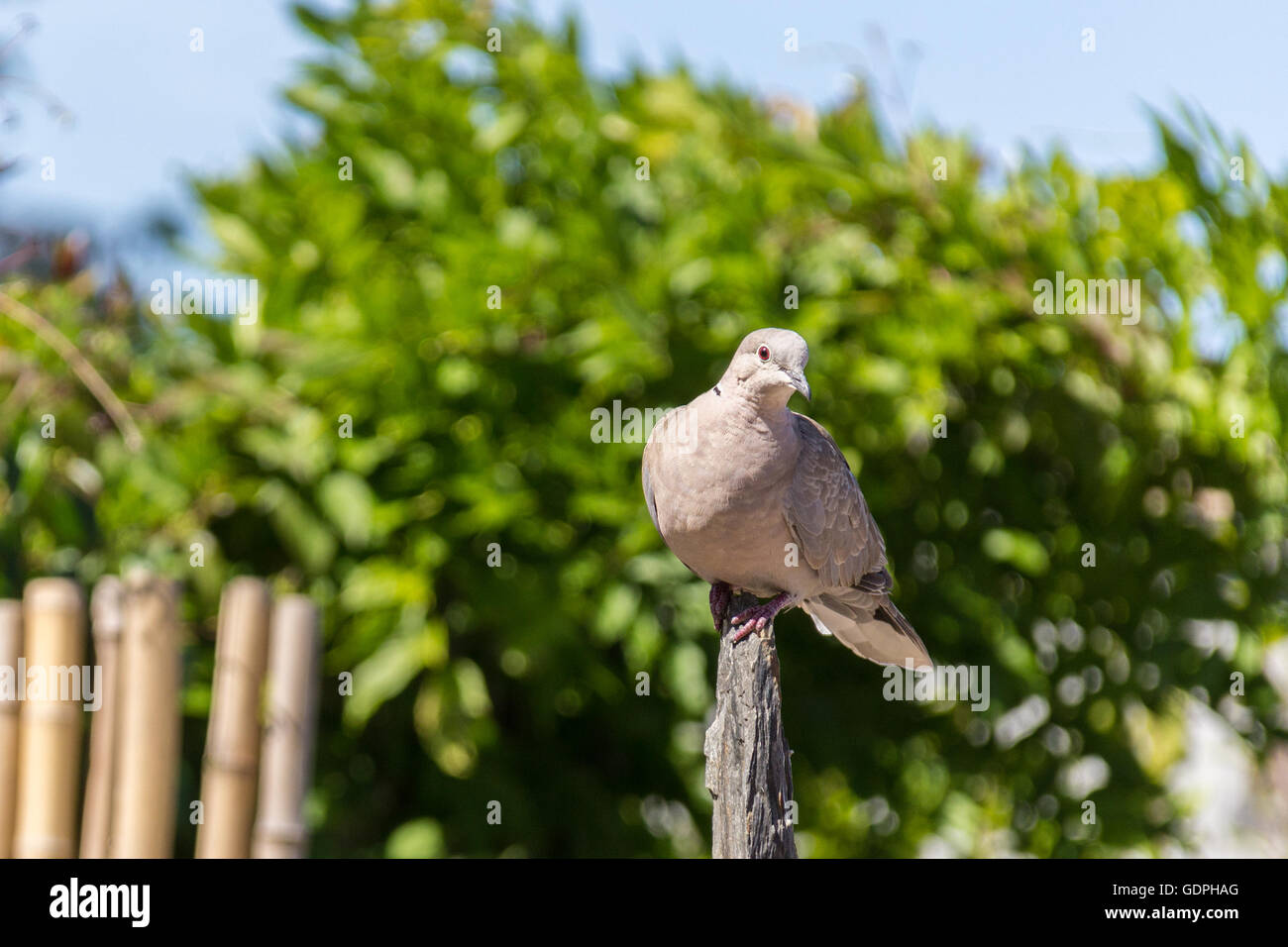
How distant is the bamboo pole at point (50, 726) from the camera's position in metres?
2.89

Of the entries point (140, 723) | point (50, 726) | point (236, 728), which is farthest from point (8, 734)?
point (236, 728)

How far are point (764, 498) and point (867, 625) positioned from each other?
1.81ft

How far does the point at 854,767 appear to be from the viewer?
4461 millimetres

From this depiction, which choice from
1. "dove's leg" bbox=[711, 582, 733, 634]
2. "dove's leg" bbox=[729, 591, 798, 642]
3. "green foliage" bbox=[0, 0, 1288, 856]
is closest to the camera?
"dove's leg" bbox=[729, 591, 798, 642]

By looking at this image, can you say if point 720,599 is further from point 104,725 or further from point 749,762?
point 104,725

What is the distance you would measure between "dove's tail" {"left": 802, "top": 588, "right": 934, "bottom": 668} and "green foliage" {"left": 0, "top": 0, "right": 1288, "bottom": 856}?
1.35m

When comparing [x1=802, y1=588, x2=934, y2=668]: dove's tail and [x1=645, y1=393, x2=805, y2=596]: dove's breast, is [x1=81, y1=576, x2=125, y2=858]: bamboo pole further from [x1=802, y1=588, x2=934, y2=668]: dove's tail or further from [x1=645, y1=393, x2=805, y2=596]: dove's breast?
[x1=802, y1=588, x2=934, y2=668]: dove's tail

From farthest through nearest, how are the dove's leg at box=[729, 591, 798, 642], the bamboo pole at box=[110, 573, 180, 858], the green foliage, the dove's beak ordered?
the green foliage, the bamboo pole at box=[110, 573, 180, 858], the dove's leg at box=[729, 591, 798, 642], the dove's beak

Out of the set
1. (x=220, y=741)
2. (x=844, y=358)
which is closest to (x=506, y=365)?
(x=844, y=358)

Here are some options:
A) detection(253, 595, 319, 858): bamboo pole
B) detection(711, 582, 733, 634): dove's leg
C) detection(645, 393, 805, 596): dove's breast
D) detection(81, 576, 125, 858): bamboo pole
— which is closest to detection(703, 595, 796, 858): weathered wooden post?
detection(645, 393, 805, 596): dove's breast

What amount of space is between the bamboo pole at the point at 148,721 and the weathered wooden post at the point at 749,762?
154 centimetres

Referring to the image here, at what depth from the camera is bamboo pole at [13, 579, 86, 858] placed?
9.47 ft
